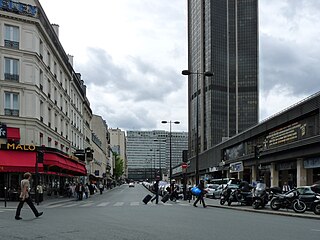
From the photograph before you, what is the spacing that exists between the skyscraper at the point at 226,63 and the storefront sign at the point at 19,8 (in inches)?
3253

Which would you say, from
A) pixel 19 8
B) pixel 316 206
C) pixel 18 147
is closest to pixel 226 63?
pixel 19 8

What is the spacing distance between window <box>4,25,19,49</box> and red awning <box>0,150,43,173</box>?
9.30 metres

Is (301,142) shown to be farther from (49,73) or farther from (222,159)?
(222,159)

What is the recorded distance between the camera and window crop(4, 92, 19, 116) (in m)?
39.1

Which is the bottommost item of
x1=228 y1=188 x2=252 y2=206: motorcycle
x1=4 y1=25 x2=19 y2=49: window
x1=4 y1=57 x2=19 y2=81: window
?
x1=228 y1=188 x2=252 y2=206: motorcycle

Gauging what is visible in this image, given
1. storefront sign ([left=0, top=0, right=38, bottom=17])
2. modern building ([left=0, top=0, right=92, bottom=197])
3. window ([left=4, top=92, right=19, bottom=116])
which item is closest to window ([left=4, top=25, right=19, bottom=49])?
modern building ([left=0, top=0, right=92, bottom=197])

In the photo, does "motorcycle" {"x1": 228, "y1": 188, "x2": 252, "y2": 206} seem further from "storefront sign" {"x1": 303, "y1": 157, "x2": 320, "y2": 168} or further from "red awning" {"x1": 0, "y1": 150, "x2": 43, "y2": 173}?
"red awning" {"x1": 0, "y1": 150, "x2": 43, "y2": 173}

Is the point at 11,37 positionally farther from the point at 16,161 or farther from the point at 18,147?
the point at 16,161

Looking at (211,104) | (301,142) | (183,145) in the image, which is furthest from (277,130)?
(183,145)

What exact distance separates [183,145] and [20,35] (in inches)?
5182

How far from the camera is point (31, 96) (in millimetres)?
40219

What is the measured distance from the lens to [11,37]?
130 feet

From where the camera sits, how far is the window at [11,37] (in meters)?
39.4

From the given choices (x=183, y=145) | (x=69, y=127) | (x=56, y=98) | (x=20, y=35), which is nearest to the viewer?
(x=20, y=35)
